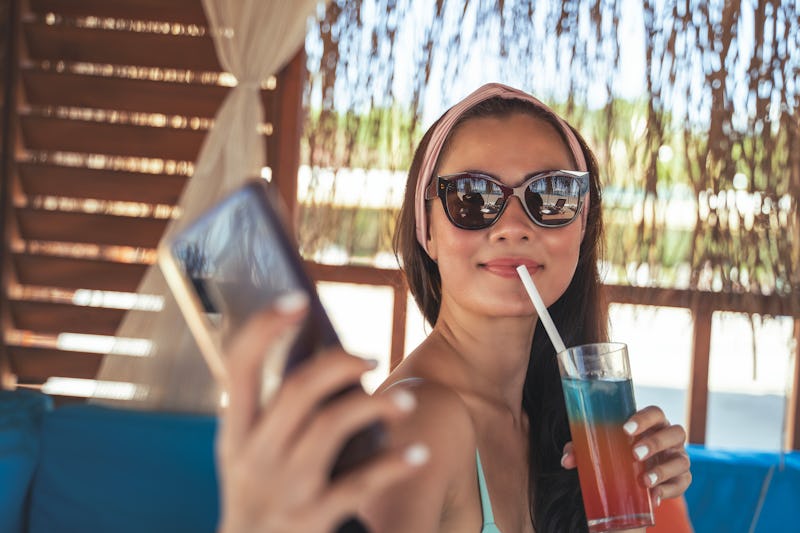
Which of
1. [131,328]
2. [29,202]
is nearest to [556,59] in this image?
[131,328]

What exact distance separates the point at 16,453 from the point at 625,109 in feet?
9.56

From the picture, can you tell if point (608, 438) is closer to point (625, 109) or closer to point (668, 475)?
point (668, 475)

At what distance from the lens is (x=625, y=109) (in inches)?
161

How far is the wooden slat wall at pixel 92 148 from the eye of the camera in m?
4.37

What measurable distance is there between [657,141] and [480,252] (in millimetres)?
2791

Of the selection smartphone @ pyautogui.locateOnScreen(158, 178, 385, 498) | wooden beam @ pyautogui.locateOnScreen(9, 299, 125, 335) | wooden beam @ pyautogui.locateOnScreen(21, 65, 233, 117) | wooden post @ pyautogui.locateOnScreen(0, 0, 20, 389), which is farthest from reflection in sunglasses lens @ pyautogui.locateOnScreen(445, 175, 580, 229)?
wooden post @ pyautogui.locateOnScreen(0, 0, 20, 389)

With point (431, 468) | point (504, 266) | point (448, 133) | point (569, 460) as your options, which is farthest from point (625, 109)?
point (431, 468)

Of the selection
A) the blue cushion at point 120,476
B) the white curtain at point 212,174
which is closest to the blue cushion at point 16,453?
the blue cushion at point 120,476

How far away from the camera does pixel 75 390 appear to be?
4508 mm

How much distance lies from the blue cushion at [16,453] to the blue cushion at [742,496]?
2.05 metres

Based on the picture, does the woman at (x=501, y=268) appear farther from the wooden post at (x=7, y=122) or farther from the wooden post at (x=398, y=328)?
the wooden post at (x=7, y=122)

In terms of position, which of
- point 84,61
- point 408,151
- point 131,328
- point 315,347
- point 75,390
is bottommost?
point 75,390

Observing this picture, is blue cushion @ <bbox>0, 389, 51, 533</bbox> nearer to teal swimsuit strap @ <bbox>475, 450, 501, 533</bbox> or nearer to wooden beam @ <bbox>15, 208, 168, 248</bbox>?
teal swimsuit strap @ <bbox>475, 450, 501, 533</bbox>

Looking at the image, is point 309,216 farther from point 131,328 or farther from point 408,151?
point 131,328
